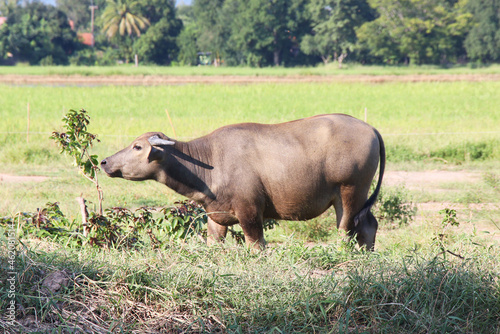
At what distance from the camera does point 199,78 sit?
38.8 meters

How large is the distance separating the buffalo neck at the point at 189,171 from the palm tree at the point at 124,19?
55.6 m

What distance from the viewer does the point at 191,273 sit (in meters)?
3.69

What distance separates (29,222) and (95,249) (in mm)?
1308

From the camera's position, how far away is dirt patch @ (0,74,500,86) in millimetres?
36312

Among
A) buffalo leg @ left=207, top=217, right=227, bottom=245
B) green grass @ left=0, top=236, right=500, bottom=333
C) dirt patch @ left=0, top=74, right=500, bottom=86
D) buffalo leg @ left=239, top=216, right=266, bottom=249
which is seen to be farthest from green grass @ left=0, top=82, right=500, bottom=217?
dirt patch @ left=0, top=74, right=500, bottom=86

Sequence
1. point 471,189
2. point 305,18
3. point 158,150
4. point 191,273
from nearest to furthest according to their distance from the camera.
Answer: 1. point 191,273
2. point 158,150
3. point 471,189
4. point 305,18

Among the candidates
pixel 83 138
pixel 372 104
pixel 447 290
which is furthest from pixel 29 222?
pixel 372 104

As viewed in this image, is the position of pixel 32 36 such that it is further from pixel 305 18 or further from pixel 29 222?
pixel 29 222

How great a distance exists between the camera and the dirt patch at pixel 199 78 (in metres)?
36.3

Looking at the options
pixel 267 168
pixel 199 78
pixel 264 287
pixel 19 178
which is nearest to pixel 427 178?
pixel 267 168

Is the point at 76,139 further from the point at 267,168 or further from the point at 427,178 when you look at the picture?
the point at 427,178

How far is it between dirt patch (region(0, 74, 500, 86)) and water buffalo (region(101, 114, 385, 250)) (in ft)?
103

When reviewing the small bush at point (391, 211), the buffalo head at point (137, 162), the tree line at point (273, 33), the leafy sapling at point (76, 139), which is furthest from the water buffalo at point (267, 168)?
the tree line at point (273, 33)

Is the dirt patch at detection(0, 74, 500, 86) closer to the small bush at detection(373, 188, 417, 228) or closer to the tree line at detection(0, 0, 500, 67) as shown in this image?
the tree line at detection(0, 0, 500, 67)
